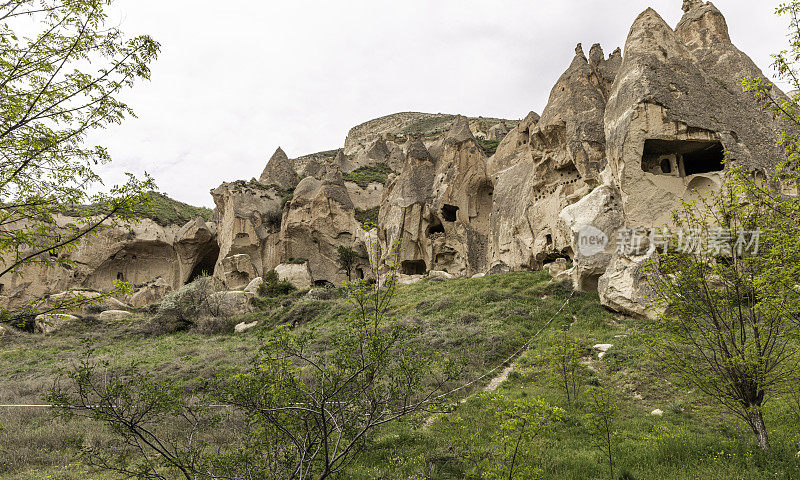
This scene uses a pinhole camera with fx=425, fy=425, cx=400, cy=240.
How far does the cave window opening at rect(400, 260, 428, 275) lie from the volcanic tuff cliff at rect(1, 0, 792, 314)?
0.63 feet

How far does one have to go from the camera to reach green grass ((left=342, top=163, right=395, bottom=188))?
48044 mm

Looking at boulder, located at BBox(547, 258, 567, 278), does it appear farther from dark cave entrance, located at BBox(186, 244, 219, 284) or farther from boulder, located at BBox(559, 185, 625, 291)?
dark cave entrance, located at BBox(186, 244, 219, 284)

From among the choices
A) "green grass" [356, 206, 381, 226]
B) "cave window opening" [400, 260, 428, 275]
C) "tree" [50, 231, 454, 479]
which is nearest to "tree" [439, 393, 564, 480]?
"tree" [50, 231, 454, 479]

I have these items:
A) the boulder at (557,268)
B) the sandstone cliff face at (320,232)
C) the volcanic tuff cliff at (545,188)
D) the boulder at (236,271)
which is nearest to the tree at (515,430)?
the volcanic tuff cliff at (545,188)

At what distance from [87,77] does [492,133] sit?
196 feet

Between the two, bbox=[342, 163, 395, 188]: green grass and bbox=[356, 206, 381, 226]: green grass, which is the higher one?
bbox=[342, 163, 395, 188]: green grass

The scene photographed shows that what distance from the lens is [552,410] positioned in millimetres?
5008

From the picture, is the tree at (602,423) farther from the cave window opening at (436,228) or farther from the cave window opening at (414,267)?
the cave window opening at (414,267)

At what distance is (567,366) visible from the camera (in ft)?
30.6

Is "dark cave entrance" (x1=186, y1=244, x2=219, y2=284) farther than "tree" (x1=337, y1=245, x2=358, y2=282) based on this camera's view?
Yes

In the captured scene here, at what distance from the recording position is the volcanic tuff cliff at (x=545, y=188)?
16438 mm

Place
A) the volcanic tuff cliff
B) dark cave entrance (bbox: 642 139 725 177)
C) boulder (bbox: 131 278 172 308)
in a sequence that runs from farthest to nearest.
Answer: boulder (bbox: 131 278 172 308) < dark cave entrance (bbox: 642 139 725 177) < the volcanic tuff cliff

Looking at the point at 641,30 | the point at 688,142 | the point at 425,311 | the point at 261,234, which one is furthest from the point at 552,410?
the point at 261,234

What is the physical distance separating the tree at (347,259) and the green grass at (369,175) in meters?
12.4
